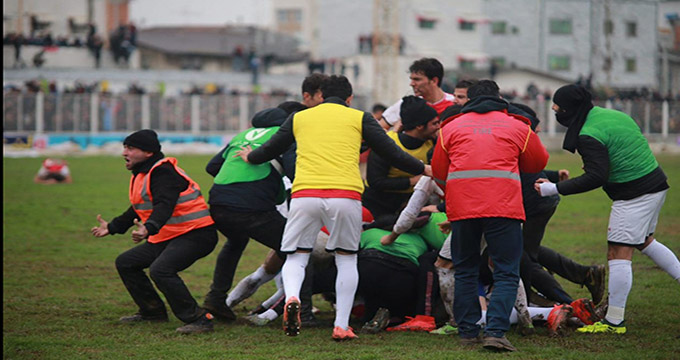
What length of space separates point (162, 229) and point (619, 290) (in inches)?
144

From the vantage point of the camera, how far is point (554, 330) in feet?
22.4

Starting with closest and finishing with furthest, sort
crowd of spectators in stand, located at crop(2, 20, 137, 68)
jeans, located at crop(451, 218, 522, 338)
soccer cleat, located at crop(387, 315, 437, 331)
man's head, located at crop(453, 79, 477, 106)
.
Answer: jeans, located at crop(451, 218, 522, 338)
soccer cleat, located at crop(387, 315, 437, 331)
man's head, located at crop(453, 79, 477, 106)
crowd of spectators in stand, located at crop(2, 20, 137, 68)

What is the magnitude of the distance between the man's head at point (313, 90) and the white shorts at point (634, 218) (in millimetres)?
2526

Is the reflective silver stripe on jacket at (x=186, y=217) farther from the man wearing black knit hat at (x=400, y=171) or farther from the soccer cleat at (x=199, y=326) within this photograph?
the man wearing black knit hat at (x=400, y=171)

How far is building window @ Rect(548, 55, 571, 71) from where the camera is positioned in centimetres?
6631

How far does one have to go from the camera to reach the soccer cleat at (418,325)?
7242mm

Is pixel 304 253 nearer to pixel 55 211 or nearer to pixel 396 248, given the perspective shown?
pixel 396 248

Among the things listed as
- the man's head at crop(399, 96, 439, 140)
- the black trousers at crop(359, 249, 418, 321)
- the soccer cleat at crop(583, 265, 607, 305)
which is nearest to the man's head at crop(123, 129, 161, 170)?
the black trousers at crop(359, 249, 418, 321)

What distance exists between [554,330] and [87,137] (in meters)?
32.4

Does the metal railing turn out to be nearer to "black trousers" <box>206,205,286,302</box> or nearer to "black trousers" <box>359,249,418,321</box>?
"black trousers" <box>206,205,286,302</box>

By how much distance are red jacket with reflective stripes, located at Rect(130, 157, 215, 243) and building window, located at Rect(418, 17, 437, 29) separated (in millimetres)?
55717

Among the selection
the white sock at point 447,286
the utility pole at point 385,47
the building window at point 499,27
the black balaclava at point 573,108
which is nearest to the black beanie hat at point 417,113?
the black balaclava at point 573,108

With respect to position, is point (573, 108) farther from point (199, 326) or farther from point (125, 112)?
point (125, 112)

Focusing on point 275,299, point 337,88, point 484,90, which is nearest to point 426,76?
point 337,88
